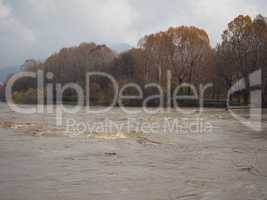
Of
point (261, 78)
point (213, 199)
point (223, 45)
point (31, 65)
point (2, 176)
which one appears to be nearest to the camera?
point (213, 199)

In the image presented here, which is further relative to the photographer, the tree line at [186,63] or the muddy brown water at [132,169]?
the tree line at [186,63]

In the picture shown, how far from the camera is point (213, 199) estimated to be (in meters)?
6.68

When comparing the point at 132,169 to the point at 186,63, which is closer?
the point at 132,169

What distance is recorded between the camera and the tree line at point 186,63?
4850 centimetres

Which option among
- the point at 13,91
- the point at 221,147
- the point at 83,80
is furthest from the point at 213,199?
the point at 13,91

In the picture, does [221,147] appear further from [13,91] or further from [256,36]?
[13,91]

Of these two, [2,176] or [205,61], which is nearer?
[2,176]

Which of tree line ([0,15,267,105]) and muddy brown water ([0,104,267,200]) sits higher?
tree line ([0,15,267,105])

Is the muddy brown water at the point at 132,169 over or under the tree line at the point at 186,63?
under

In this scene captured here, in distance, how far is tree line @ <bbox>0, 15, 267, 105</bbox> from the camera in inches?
1909

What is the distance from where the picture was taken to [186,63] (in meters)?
57.1

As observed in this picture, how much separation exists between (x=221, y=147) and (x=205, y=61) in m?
43.3

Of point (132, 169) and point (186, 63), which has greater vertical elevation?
point (186, 63)

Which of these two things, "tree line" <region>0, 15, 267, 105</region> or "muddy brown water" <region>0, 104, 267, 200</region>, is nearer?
"muddy brown water" <region>0, 104, 267, 200</region>
